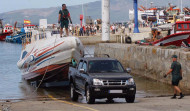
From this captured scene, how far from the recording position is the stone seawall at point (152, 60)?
21406 millimetres

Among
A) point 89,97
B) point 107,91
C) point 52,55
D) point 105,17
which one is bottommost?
point 89,97

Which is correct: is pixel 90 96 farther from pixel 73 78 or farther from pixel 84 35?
pixel 84 35

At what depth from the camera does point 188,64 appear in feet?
69.1

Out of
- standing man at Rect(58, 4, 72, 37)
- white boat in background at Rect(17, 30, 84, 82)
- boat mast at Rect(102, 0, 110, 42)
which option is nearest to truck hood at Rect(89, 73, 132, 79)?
white boat in background at Rect(17, 30, 84, 82)

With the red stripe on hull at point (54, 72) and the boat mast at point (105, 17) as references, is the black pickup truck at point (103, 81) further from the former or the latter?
the boat mast at point (105, 17)

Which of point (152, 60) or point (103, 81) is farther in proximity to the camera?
point (152, 60)

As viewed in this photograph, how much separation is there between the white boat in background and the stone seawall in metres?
4.16

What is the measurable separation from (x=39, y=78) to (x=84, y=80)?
30.7 feet

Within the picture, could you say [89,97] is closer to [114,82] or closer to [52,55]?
[114,82]

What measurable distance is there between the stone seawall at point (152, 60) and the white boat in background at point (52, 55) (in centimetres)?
416

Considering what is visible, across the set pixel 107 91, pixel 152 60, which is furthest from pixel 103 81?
pixel 152 60

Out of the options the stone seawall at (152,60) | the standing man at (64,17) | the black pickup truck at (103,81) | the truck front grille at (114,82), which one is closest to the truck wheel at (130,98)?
the black pickup truck at (103,81)

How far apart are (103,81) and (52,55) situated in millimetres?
8516

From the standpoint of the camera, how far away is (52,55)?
2430 centimetres
